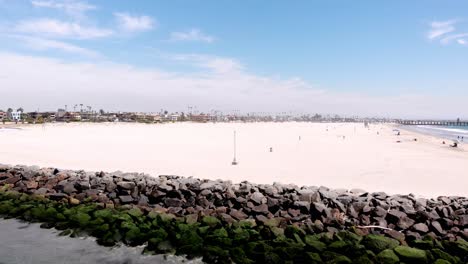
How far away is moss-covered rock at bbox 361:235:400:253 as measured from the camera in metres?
8.17

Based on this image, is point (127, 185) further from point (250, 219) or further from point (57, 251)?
point (250, 219)

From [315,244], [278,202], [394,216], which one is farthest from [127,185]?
[394,216]

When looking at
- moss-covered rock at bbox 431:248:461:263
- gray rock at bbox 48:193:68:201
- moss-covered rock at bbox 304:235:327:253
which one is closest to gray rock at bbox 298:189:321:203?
moss-covered rock at bbox 304:235:327:253

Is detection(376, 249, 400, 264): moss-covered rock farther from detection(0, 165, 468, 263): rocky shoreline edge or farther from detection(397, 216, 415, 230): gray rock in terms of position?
detection(397, 216, 415, 230): gray rock

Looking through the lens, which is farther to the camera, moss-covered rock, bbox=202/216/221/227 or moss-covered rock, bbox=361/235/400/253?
moss-covered rock, bbox=202/216/221/227

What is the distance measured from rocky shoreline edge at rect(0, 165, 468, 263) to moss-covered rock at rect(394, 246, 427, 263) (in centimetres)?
2

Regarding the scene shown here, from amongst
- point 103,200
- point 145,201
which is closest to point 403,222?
point 145,201

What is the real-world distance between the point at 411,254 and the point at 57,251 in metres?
7.99

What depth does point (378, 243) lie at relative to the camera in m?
8.26

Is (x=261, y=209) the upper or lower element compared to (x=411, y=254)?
upper

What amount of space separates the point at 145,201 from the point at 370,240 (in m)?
7.04

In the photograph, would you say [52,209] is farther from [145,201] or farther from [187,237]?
[187,237]

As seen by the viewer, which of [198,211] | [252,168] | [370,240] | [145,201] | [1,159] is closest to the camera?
[370,240]

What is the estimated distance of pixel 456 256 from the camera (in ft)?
25.9
